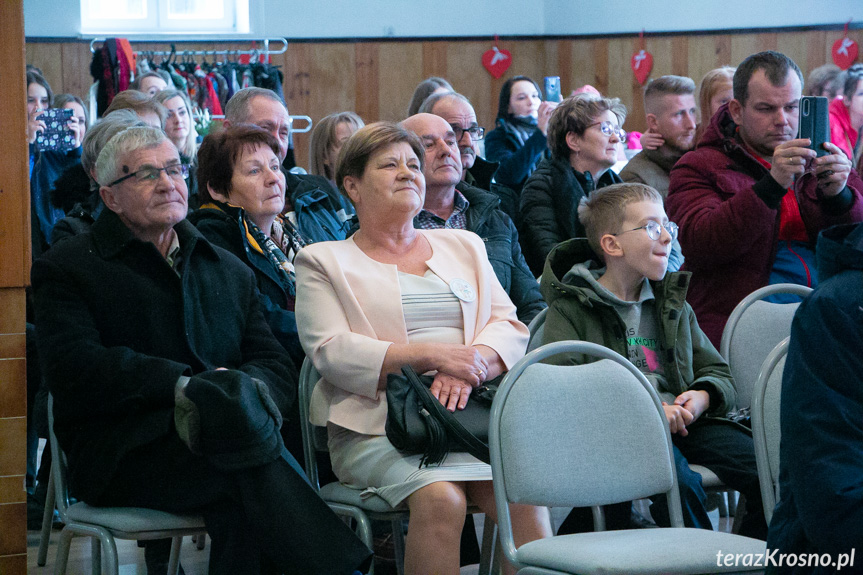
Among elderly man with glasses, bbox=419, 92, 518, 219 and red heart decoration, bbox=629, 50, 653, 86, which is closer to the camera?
elderly man with glasses, bbox=419, 92, 518, 219

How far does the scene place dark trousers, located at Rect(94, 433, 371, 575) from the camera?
1991mm

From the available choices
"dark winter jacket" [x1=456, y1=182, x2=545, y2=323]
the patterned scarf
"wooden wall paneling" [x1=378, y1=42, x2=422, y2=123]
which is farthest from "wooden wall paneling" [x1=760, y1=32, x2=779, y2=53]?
the patterned scarf

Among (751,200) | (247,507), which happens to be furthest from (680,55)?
(247,507)

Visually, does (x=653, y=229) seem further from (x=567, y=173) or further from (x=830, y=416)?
(x=830, y=416)

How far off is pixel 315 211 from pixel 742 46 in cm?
533

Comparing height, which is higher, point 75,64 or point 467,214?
point 75,64

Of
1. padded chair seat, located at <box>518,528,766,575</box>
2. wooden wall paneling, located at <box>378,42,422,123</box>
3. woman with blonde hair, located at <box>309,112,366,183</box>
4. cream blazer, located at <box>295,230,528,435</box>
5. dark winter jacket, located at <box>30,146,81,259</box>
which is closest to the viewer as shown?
padded chair seat, located at <box>518,528,766,575</box>

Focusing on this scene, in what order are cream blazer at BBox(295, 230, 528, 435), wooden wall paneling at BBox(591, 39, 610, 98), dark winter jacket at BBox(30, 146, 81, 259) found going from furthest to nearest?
1. wooden wall paneling at BBox(591, 39, 610, 98)
2. dark winter jacket at BBox(30, 146, 81, 259)
3. cream blazer at BBox(295, 230, 528, 435)

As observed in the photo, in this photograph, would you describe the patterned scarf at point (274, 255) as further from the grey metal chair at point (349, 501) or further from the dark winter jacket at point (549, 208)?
the dark winter jacket at point (549, 208)

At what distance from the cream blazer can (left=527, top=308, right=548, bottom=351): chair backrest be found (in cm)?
16

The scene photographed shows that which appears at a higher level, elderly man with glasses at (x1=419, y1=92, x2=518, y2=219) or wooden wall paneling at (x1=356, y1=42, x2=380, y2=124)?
wooden wall paneling at (x1=356, y1=42, x2=380, y2=124)

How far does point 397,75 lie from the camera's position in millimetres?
8242

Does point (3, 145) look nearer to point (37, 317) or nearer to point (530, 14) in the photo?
point (37, 317)

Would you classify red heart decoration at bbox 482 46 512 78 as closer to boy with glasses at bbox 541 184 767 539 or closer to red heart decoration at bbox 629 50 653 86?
red heart decoration at bbox 629 50 653 86
